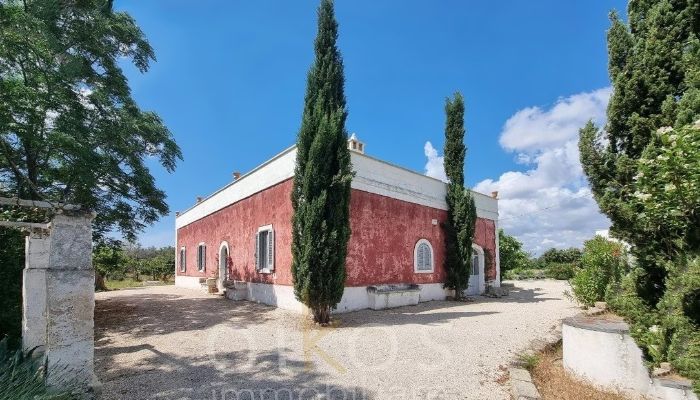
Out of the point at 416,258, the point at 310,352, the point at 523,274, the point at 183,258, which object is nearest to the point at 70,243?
the point at 310,352

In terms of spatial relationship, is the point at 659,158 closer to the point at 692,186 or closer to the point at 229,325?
the point at 692,186

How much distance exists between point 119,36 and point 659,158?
43.5 feet

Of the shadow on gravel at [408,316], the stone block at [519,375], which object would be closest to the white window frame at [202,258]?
the shadow on gravel at [408,316]

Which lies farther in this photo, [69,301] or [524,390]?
[524,390]

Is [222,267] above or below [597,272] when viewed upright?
below

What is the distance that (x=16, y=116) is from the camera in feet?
25.9

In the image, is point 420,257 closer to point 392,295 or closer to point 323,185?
point 392,295

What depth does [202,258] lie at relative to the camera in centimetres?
2038

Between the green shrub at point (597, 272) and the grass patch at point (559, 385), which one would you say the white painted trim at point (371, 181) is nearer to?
the green shrub at point (597, 272)

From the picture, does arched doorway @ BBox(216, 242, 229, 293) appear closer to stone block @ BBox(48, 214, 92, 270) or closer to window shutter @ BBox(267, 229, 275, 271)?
window shutter @ BBox(267, 229, 275, 271)

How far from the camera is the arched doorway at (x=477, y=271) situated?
56.1 ft

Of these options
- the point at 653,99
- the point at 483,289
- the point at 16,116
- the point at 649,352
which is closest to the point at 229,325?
the point at 16,116

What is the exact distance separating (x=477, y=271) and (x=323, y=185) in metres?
10.8

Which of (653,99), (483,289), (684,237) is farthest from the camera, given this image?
(483,289)
